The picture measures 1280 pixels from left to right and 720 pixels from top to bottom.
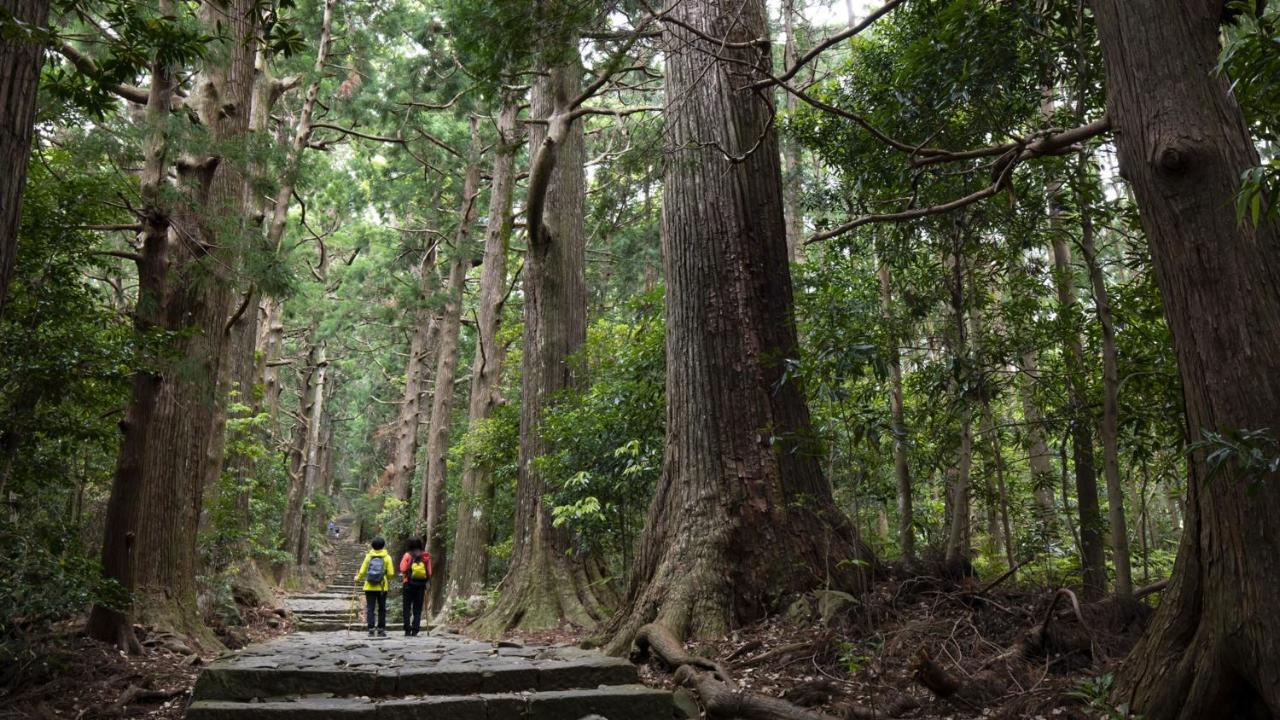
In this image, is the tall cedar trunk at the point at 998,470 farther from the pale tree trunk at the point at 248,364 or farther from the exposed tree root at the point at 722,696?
the pale tree trunk at the point at 248,364

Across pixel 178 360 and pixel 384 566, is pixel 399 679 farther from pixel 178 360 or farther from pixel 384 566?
pixel 384 566

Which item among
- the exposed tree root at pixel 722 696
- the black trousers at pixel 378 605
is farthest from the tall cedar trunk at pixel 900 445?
the black trousers at pixel 378 605

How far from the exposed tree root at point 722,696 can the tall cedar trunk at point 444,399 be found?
1160 centimetres

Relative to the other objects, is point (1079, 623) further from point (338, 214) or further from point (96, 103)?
point (338, 214)

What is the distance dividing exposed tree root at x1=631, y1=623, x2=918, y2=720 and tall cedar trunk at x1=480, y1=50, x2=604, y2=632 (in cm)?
388

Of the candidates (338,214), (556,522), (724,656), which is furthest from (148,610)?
(338,214)

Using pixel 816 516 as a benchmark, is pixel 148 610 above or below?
below

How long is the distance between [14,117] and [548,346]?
7.76 m

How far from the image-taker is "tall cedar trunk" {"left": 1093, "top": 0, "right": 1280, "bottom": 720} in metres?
3.16

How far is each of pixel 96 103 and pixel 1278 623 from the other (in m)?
6.79

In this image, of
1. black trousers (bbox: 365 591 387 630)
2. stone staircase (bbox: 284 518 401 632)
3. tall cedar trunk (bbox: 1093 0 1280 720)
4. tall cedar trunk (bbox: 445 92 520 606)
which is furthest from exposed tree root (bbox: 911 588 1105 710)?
stone staircase (bbox: 284 518 401 632)

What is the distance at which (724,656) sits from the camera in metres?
5.31

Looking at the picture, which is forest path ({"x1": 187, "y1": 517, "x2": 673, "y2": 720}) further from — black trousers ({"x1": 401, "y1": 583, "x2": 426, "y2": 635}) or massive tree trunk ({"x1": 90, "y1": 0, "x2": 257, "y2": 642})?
black trousers ({"x1": 401, "y1": 583, "x2": 426, "y2": 635})

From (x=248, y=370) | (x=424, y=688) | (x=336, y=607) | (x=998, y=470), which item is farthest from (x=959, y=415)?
(x=336, y=607)
